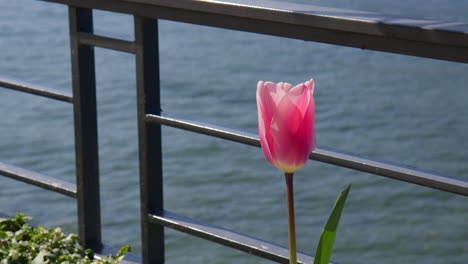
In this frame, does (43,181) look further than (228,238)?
Yes

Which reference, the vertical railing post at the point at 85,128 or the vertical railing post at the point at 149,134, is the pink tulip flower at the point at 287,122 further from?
the vertical railing post at the point at 85,128

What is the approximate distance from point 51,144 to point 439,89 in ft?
10.3

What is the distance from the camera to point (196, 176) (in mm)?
5191

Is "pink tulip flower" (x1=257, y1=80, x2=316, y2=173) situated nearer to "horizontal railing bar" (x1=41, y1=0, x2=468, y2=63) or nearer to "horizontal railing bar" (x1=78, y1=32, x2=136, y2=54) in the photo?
"horizontal railing bar" (x1=41, y1=0, x2=468, y2=63)

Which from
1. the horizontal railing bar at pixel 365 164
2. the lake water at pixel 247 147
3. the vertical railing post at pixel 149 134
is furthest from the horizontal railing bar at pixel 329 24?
the lake water at pixel 247 147

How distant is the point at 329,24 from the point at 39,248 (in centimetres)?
82

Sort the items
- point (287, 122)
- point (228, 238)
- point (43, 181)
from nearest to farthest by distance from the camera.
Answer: point (287, 122)
point (228, 238)
point (43, 181)

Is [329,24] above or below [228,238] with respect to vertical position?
above

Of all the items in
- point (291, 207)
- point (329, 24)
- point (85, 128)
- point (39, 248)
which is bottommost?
point (39, 248)

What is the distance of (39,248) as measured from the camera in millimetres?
1815

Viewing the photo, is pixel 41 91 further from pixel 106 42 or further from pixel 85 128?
pixel 106 42

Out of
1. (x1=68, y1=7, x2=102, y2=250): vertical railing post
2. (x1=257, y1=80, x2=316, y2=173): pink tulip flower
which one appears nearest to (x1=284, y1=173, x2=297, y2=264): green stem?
(x1=257, y1=80, x2=316, y2=173): pink tulip flower

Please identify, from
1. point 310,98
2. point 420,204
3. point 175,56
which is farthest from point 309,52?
point 310,98

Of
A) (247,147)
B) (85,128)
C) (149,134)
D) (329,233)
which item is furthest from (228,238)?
(247,147)
